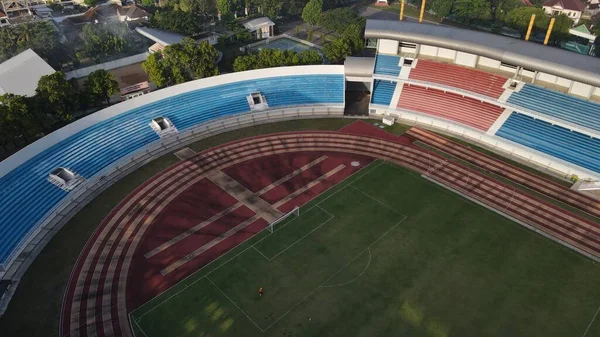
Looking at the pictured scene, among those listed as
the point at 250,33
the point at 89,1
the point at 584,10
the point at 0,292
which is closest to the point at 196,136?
the point at 0,292

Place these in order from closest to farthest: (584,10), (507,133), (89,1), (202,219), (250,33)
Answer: (202,219) < (507,133) < (250,33) < (584,10) < (89,1)

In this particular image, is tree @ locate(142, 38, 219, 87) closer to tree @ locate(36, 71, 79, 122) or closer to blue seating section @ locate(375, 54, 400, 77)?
tree @ locate(36, 71, 79, 122)

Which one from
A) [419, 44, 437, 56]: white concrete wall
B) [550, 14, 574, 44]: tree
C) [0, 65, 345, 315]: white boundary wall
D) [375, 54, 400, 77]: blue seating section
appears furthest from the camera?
[550, 14, 574, 44]: tree

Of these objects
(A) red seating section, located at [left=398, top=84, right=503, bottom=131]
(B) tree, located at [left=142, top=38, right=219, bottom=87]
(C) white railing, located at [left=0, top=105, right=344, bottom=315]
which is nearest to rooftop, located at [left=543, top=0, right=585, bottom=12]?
(A) red seating section, located at [left=398, top=84, right=503, bottom=131]

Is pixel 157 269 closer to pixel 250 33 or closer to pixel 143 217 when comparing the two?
pixel 143 217

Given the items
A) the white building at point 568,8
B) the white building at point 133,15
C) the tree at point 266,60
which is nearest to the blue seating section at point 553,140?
the tree at point 266,60
